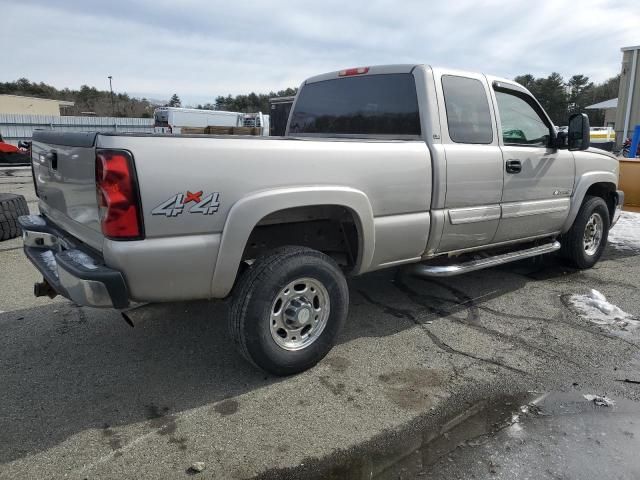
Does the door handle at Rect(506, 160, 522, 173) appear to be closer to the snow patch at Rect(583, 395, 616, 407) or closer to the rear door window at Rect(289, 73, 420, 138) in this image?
the rear door window at Rect(289, 73, 420, 138)

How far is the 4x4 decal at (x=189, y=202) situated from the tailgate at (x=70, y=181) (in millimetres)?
399

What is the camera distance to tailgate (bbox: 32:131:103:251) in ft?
9.16

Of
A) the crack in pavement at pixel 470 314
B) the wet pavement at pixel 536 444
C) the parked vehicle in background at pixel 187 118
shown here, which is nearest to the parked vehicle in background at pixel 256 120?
the parked vehicle in background at pixel 187 118

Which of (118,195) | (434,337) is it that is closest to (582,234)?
(434,337)

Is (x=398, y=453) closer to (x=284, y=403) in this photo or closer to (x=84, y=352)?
→ (x=284, y=403)

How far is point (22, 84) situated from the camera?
59.7 metres

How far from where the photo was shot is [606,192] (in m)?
6.05

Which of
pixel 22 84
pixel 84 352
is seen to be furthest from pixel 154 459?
pixel 22 84

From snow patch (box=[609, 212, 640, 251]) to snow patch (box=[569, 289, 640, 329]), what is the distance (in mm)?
2707

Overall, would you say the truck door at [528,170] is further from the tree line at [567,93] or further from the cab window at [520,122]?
the tree line at [567,93]

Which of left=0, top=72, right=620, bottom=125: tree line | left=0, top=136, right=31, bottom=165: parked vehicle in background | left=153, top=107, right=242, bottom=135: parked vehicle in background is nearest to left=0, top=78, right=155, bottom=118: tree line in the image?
left=0, top=72, right=620, bottom=125: tree line

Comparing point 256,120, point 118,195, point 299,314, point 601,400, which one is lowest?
point 601,400

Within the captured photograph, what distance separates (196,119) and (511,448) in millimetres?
24357

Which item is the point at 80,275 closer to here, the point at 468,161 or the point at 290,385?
the point at 290,385
